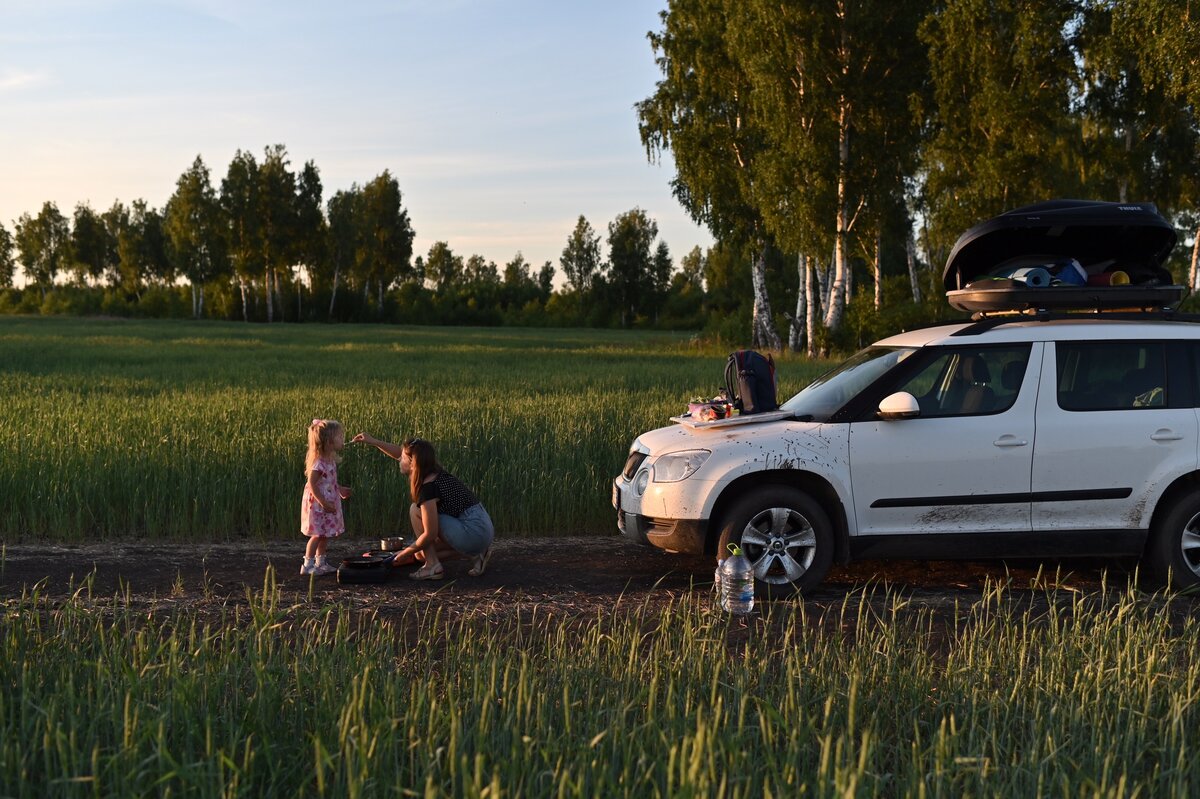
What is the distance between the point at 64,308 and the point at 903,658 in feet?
370

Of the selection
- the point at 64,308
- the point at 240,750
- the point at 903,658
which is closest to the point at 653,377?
the point at 903,658

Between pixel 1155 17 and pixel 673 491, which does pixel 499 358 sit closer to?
pixel 1155 17

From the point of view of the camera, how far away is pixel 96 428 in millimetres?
12836

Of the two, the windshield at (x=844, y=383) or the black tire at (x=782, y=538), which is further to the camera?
the windshield at (x=844, y=383)

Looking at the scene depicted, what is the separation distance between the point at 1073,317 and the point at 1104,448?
3.19ft

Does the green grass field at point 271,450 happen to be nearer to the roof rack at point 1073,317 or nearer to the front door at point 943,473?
the front door at point 943,473

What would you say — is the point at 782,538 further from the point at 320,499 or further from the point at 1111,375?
the point at 320,499

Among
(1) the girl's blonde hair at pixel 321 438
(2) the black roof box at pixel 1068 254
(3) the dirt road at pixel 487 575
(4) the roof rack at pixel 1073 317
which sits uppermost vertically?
(2) the black roof box at pixel 1068 254

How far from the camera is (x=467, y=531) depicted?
307 inches

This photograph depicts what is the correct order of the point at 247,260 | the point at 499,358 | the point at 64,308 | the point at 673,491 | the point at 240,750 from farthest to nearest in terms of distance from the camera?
1. the point at 64,308
2. the point at 247,260
3. the point at 499,358
4. the point at 673,491
5. the point at 240,750

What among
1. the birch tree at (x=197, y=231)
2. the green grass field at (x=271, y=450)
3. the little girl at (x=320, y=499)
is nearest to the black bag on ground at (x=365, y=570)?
the little girl at (x=320, y=499)

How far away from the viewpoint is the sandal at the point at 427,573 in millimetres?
7724

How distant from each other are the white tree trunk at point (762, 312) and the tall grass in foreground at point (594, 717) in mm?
35130

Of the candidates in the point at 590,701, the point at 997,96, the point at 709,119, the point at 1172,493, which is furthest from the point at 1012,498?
the point at 709,119
